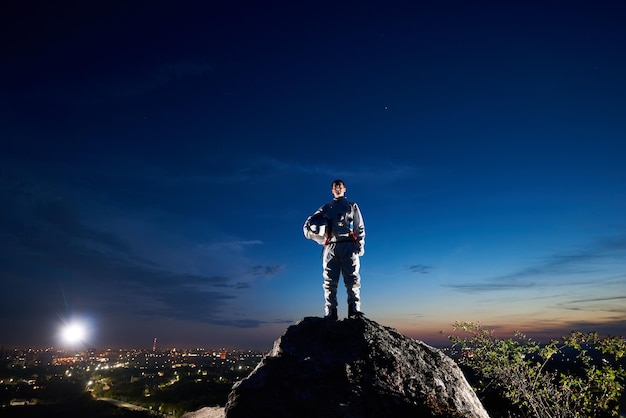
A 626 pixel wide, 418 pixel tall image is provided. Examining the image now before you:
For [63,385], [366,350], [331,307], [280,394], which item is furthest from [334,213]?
[63,385]

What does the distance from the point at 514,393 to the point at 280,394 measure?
833 centimetres

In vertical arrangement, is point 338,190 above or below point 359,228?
above

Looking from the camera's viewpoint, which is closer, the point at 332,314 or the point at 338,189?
the point at 332,314

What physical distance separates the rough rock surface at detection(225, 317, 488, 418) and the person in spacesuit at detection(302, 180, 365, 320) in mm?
854

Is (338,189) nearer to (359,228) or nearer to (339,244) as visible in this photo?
(359,228)

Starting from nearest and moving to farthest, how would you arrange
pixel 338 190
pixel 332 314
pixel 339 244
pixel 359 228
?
pixel 332 314 → pixel 339 244 → pixel 359 228 → pixel 338 190

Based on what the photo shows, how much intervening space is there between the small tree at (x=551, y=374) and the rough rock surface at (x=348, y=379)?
390 cm

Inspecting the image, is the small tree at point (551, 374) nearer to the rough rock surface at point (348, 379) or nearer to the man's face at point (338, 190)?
the rough rock surface at point (348, 379)

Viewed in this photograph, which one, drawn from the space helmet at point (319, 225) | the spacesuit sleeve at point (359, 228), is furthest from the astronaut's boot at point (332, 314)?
the space helmet at point (319, 225)

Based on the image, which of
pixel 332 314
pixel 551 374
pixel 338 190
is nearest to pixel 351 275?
pixel 332 314

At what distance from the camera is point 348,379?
5.43 meters

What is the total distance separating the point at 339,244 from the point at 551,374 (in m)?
8.05

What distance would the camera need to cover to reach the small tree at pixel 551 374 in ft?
28.4

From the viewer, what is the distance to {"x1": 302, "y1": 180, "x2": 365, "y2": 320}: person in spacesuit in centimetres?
780
